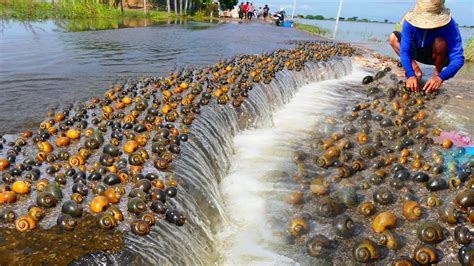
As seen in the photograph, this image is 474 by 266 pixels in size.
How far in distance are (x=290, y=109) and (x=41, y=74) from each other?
7004 mm

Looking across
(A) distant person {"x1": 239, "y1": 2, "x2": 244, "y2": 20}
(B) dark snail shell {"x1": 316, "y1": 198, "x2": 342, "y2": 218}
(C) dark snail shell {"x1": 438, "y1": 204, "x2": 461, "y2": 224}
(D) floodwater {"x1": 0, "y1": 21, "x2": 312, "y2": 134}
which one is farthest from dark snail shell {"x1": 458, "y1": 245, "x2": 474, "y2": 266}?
(A) distant person {"x1": 239, "y1": 2, "x2": 244, "y2": 20}

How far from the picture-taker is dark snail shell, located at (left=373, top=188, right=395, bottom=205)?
4.66m

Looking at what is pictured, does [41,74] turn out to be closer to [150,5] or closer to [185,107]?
[185,107]

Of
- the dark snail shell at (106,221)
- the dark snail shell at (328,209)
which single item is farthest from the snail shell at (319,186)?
the dark snail shell at (106,221)

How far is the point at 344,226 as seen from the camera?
424 centimetres

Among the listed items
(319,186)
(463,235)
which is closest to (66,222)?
(319,186)

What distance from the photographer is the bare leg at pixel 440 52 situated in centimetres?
713

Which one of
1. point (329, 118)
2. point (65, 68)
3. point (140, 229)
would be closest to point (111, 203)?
point (140, 229)

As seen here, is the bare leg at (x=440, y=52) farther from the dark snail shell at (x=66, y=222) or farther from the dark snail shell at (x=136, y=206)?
the dark snail shell at (x=66, y=222)

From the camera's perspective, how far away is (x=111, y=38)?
717 inches

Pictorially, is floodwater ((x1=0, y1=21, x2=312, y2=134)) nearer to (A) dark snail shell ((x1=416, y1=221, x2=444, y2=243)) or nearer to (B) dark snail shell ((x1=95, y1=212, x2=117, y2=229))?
(B) dark snail shell ((x1=95, y1=212, x2=117, y2=229))

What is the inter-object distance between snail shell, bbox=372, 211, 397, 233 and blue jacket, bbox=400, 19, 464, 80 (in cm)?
405

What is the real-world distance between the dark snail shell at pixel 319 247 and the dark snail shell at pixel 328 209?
20.4 inches

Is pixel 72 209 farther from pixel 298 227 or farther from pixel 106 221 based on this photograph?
pixel 298 227
